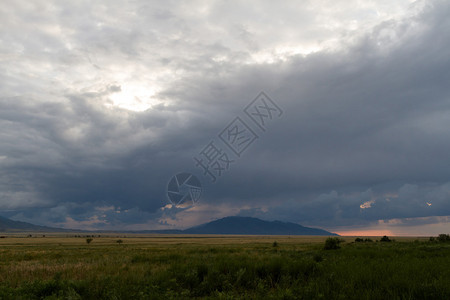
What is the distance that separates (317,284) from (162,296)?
5397 millimetres

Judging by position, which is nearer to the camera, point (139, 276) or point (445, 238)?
point (139, 276)

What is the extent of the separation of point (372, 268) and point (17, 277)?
17.0 metres

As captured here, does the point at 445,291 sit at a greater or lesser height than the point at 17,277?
greater

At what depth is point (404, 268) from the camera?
43.1 ft

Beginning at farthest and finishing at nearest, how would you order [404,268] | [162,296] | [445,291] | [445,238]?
[445,238]
[404,268]
[162,296]
[445,291]

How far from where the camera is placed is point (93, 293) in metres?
11.1

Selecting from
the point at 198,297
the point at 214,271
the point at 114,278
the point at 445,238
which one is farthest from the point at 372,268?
the point at 445,238

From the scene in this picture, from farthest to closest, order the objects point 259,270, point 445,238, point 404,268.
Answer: point 445,238, point 259,270, point 404,268

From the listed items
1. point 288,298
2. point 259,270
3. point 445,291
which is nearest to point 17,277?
point 259,270

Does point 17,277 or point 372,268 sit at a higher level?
point 372,268

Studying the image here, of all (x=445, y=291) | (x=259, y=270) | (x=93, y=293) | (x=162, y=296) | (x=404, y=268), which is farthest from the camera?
(x=259, y=270)

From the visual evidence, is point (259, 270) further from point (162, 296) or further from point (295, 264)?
point (162, 296)

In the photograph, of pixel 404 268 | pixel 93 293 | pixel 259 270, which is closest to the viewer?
pixel 93 293

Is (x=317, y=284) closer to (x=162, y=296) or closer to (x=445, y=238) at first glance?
(x=162, y=296)
